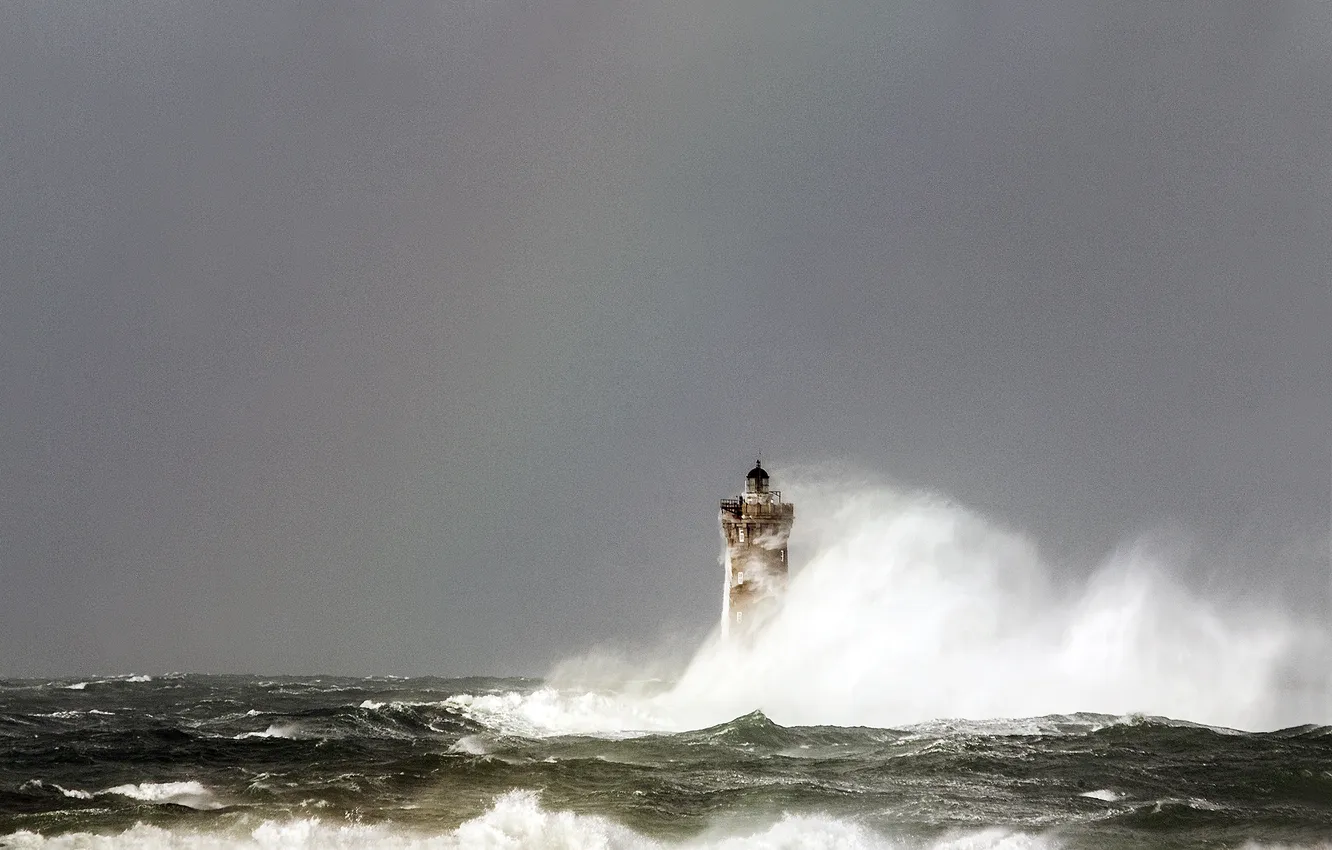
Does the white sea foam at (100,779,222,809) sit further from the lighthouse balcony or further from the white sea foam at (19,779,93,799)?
the lighthouse balcony

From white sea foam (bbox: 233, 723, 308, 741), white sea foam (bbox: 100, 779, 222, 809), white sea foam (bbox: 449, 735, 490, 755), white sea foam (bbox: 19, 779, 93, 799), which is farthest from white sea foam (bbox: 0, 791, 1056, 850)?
white sea foam (bbox: 233, 723, 308, 741)

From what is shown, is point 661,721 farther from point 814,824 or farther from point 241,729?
point 814,824

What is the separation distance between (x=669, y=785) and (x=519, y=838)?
6257 mm

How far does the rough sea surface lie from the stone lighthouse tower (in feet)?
21.3

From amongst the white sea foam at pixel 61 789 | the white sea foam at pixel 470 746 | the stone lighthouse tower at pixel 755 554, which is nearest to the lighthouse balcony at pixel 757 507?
the stone lighthouse tower at pixel 755 554

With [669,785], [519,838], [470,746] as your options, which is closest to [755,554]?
[470,746]

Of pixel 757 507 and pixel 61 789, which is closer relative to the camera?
pixel 61 789

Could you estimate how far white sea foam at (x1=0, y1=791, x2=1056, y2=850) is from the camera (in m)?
23.5

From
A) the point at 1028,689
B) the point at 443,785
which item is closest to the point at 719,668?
the point at 1028,689

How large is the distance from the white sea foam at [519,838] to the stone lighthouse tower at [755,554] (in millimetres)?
21332

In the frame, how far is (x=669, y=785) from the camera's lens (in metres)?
29.9

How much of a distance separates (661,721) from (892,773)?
1596 centimetres

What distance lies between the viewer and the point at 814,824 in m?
25.8

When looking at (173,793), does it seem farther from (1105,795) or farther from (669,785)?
(1105,795)
